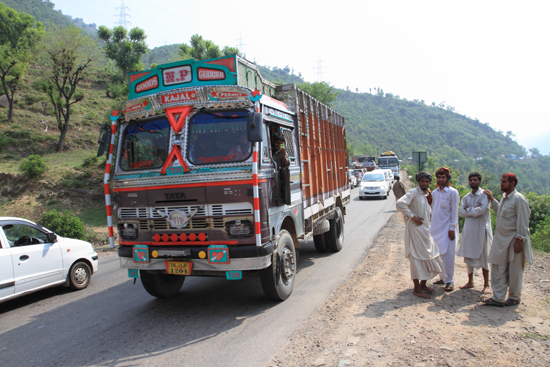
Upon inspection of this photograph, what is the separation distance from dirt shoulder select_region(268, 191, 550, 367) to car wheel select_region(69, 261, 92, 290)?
4.83 m

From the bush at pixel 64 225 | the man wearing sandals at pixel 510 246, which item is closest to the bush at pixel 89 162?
the bush at pixel 64 225

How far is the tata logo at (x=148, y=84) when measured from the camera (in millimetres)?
5516

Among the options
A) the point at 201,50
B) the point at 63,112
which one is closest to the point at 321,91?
the point at 201,50

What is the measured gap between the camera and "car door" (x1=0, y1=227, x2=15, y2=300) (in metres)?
5.72

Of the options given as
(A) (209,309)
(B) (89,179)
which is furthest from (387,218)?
(B) (89,179)

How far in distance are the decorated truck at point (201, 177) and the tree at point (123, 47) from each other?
4084cm

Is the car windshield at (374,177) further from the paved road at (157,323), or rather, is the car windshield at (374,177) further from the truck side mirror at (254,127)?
the truck side mirror at (254,127)

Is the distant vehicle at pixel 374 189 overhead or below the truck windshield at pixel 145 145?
below

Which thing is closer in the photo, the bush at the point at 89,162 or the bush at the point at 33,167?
the bush at the point at 33,167

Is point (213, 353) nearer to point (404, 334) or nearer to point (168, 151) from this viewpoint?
point (404, 334)

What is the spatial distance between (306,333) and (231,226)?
1.70m

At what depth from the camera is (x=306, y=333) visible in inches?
182

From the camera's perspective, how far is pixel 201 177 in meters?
4.98

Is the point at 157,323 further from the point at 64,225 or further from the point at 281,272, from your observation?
the point at 64,225
